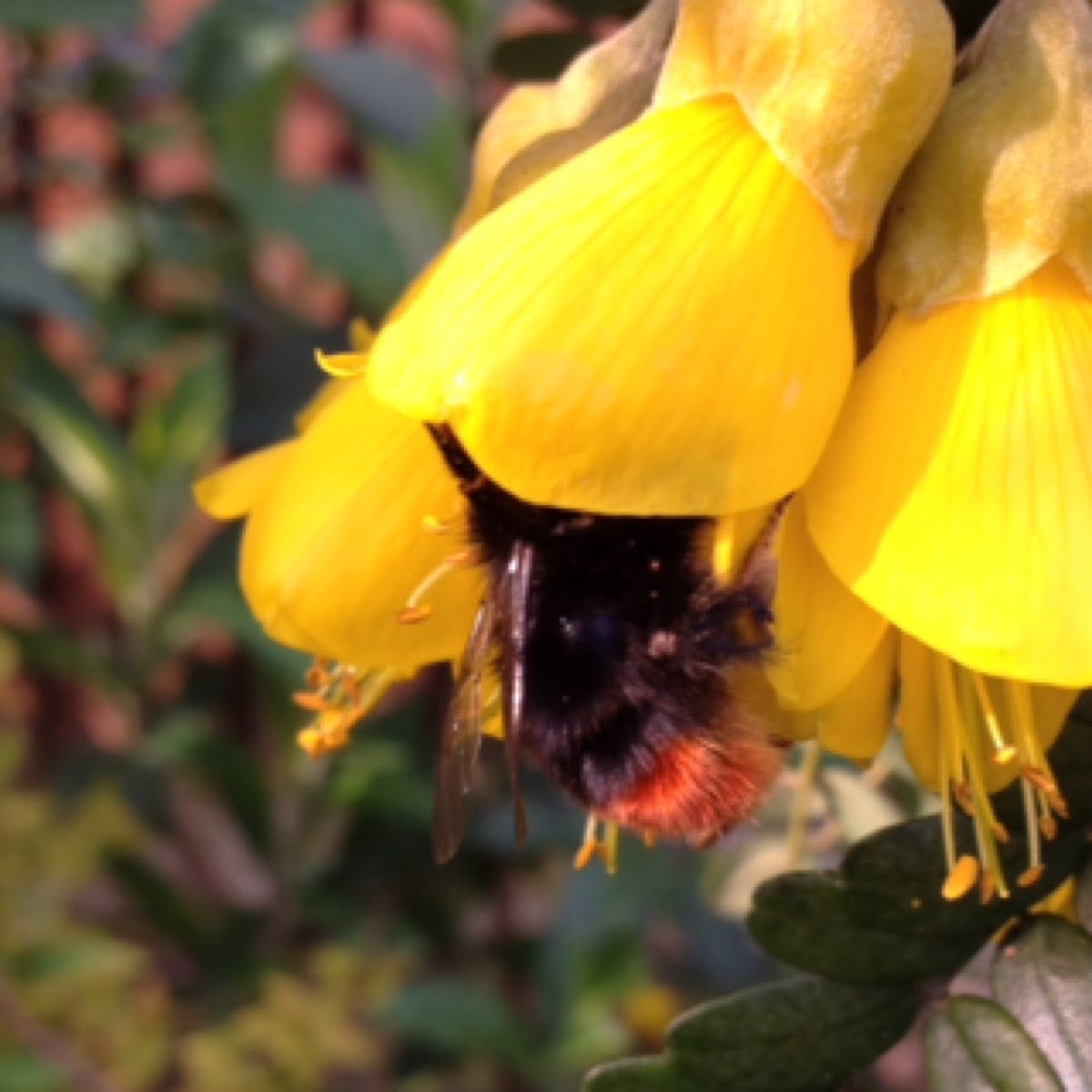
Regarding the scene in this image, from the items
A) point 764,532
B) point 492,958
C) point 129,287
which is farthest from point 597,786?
point 129,287

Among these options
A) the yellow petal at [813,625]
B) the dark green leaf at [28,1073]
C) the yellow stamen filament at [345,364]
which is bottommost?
the dark green leaf at [28,1073]

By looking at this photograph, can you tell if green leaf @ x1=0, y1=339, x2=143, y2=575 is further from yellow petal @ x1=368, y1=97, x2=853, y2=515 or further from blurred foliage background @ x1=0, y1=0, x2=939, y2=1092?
yellow petal @ x1=368, y1=97, x2=853, y2=515

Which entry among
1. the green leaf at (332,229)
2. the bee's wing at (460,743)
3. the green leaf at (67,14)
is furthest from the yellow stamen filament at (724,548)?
the green leaf at (67,14)

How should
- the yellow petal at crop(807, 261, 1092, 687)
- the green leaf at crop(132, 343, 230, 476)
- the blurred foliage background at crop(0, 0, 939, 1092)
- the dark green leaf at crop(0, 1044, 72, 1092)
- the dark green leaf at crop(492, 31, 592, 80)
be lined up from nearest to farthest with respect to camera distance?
the yellow petal at crop(807, 261, 1092, 687)
the dark green leaf at crop(492, 31, 592, 80)
the dark green leaf at crop(0, 1044, 72, 1092)
the blurred foliage background at crop(0, 0, 939, 1092)
the green leaf at crop(132, 343, 230, 476)

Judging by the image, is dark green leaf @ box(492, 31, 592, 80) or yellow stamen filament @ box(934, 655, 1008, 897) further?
dark green leaf @ box(492, 31, 592, 80)

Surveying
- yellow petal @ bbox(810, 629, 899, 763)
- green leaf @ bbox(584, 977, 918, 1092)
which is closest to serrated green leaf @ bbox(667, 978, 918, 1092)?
green leaf @ bbox(584, 977, 918, 1092)

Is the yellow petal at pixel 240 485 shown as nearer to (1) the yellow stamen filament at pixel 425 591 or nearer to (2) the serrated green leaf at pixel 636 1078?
(1) the yellow stamen filament at pixel 425 591

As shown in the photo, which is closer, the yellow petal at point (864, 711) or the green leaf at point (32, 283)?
the yellow petal at point (864, 711)

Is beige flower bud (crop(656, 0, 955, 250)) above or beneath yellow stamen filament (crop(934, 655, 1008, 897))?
above
